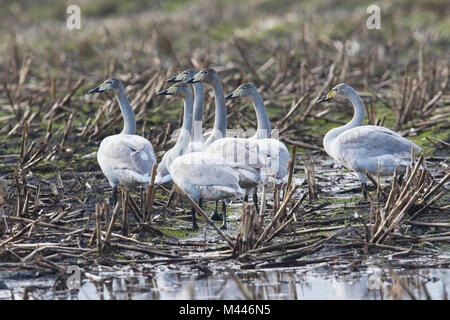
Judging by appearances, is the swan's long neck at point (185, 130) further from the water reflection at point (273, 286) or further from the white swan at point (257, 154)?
the water reflection at point (273, 286)

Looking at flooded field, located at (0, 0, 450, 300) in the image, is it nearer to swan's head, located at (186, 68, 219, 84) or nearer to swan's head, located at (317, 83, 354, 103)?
swan's head, located at (317, 83, 354, 103)

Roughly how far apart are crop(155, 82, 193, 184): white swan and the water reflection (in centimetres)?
165

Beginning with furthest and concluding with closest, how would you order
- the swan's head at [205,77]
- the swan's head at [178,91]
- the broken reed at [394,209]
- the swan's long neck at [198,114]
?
the swan's head at [205,77] < the swan's head at [178,91] < the swan's long neck at [198,114] < the broken reed at [394,209]

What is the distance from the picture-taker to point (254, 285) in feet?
17.9

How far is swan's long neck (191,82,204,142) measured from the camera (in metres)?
7.69

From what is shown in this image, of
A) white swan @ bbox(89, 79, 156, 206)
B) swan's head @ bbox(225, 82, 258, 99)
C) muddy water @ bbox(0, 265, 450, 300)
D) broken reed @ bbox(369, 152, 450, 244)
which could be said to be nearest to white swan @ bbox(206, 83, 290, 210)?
white swan @ bbox(89, 79, 156, 206)

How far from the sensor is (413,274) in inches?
219

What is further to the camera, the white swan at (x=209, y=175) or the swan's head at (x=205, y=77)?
the swan's head at (x=205, y=77)

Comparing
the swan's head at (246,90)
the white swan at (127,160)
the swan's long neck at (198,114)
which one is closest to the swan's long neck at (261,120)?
the swan's head at (246,90)

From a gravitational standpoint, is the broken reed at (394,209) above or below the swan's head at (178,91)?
below

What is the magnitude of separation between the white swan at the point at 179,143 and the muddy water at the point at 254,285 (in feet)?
5.30

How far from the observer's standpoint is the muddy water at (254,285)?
207 inches
